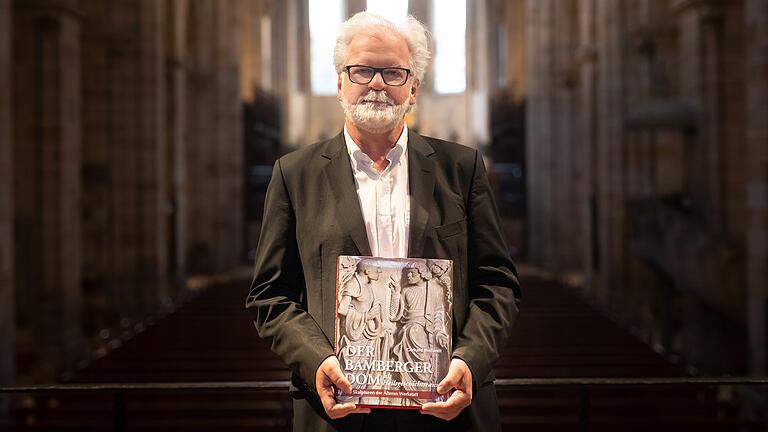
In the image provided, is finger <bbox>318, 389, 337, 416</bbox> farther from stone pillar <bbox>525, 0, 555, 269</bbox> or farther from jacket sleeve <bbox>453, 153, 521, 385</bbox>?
stone pillar <bbox>525, 0, 555, 269</bbox>

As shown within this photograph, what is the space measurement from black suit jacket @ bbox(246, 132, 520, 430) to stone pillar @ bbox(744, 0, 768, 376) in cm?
679

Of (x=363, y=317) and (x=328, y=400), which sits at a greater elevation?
(x=363, y=317)

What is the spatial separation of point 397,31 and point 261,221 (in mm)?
12609

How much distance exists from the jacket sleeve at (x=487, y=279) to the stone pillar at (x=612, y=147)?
14153 millimetres

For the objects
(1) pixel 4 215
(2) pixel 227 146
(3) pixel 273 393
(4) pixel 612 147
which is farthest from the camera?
(2) pixel 227 146

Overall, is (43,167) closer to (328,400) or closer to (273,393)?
(273,393)

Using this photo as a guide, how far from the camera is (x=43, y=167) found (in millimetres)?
11859

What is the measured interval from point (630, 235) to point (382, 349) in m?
11.2

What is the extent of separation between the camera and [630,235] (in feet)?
41.5

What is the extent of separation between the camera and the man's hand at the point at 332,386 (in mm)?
2008

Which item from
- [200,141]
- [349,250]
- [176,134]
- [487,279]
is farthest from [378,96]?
[200,141]

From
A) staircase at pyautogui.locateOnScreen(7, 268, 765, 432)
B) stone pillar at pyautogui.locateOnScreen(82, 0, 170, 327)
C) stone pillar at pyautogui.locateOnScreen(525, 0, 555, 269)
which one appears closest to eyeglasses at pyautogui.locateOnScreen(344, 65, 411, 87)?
staircase at pyautogui.locateOnScreen(7, 268, 765, 432)

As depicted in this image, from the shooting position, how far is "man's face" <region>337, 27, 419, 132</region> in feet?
7.23

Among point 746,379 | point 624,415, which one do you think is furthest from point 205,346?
point 746,379
